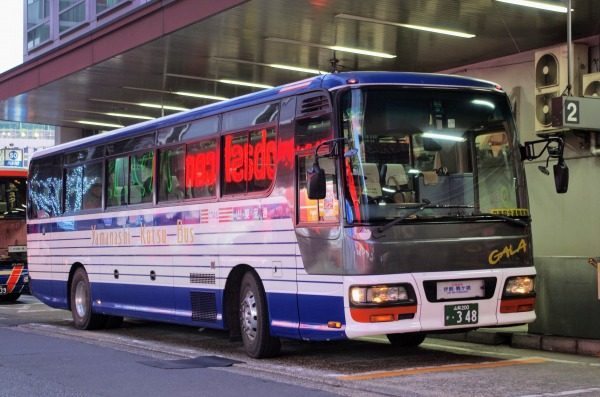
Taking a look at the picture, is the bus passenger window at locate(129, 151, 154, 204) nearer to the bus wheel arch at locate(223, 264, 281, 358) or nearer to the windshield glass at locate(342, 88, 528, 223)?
the bus wheel arch at locate(223, 264, 281, 358)

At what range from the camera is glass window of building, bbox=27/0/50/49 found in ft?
92.3

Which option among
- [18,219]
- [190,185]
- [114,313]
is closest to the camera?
[190,185]

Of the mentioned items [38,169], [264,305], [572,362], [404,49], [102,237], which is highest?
[404,49]

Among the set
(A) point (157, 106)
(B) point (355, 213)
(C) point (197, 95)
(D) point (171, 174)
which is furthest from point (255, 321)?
(A) point (157, 106)

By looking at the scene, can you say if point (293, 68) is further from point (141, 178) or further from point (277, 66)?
point (141, 178)

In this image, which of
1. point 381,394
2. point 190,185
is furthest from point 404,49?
point 381,394

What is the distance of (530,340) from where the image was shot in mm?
11367

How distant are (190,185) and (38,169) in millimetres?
6363

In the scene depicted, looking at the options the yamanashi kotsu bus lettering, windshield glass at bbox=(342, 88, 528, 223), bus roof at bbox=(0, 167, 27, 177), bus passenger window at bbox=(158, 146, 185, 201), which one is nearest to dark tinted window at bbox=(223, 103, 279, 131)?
the yamanashi kotsu bus lettering

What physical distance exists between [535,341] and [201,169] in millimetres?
5072

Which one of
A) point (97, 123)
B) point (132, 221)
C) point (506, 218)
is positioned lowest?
point (506, 218)

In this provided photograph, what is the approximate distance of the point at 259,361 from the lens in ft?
34.0

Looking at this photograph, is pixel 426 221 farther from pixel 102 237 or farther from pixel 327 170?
pixel 102 237

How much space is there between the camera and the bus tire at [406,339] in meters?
11.2
